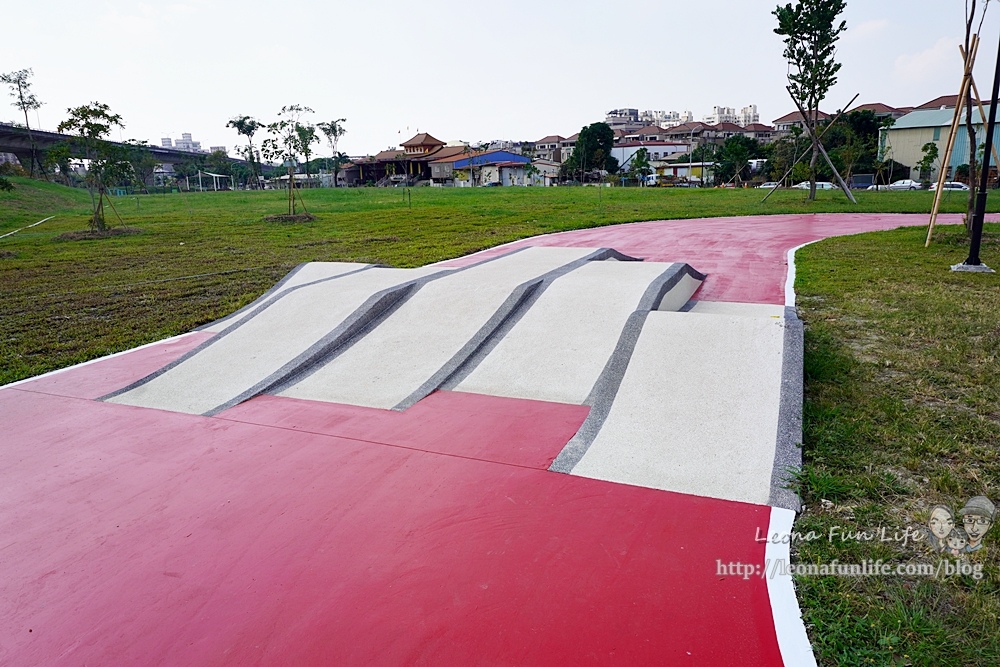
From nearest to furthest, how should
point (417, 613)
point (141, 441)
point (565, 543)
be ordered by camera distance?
point (417, 613) < point (565, 543) < point (141, 441)

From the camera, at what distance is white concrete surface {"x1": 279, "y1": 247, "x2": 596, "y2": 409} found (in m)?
5.29

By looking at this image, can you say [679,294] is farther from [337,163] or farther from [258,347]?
[337,163]

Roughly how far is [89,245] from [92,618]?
16368 millimetres

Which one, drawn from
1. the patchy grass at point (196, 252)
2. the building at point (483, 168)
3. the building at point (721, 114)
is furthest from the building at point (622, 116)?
the patchy grass at point (196, 252)

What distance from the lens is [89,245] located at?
1595 centimetres

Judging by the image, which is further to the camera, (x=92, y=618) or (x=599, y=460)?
(x=599, y=460)

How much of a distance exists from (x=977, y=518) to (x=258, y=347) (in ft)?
19.9

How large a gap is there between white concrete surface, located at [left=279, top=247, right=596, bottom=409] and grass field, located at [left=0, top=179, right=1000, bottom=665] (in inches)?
120

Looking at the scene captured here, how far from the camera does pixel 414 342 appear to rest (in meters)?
6.21

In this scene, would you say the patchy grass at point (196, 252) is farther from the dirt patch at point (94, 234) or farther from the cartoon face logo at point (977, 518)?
the cartoon face logo at point (977, 518)

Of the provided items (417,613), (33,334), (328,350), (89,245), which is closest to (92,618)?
(417,613)

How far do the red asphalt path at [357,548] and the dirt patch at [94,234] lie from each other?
1518 cm

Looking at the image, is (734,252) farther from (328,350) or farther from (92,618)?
(92,618)

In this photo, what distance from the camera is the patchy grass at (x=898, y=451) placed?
239 centimetres
